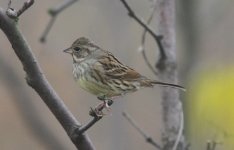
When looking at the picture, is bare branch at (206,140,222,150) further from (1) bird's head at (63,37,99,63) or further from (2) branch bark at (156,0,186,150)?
(1) bird's head at (63,37,99,63)

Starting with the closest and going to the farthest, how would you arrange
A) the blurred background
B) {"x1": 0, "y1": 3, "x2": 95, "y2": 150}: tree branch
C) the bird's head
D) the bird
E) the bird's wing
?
{"x1": 0, "y1": 3, "x2": 95, "y2": 150}: tree branch, the blurred background, the bird, the bird's head, the bird's wing

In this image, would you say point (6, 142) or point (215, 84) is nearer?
point (215, 84)

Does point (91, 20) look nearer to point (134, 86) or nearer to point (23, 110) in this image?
point (134, 86)

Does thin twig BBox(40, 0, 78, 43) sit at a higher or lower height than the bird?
higher

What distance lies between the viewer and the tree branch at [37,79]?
3535 millimetres

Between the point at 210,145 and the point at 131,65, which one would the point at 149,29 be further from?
the point at 131,65

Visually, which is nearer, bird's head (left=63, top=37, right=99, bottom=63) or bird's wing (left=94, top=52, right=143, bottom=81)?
bird's head (left=63, top=37, right=99, bottom=63)

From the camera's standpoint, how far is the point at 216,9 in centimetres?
691

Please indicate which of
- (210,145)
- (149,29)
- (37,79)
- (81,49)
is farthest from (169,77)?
(37,79)

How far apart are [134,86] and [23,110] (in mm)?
1450

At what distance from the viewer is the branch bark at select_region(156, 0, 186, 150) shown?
16.2 ft

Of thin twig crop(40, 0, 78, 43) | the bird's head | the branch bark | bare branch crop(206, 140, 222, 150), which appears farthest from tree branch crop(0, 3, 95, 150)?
the bird's head

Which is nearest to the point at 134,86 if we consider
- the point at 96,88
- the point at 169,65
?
the point at 96,88

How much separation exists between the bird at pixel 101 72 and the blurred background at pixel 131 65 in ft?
1.09
